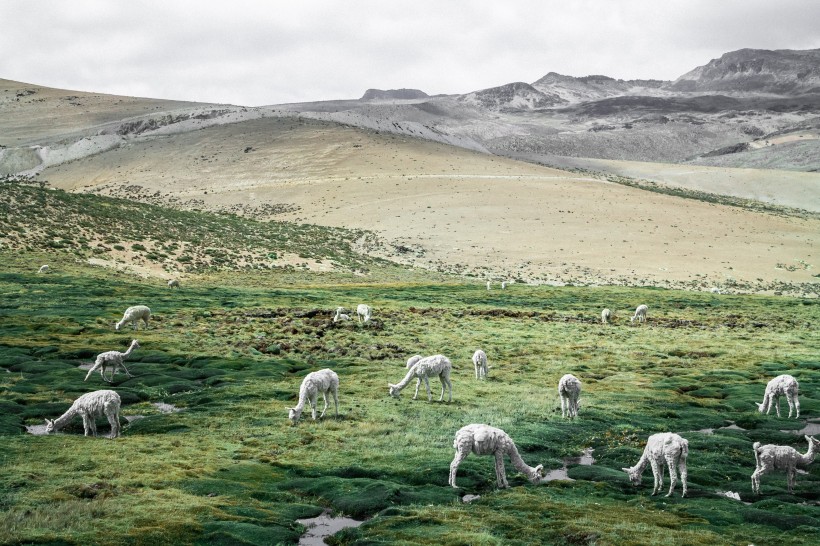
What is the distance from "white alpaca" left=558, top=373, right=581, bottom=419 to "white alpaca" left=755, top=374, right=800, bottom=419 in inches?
302

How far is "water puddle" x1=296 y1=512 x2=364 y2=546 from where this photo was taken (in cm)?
1524

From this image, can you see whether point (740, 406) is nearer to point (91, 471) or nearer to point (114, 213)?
point (91, 471)

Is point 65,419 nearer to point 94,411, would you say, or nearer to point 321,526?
point 94,411

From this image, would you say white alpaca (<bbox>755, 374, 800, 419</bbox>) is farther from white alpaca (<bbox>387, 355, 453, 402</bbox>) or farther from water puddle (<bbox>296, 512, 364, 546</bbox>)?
water puddle (<bbox>296, 512, 364, 546</bbox>)

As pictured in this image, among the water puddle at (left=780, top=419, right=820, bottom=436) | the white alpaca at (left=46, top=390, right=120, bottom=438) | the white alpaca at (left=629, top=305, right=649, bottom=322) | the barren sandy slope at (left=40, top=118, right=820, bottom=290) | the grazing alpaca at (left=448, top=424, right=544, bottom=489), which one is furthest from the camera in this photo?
the barren sandy slope at (left=40, top=118, right=820, bottom=290)

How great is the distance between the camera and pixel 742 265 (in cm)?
10088

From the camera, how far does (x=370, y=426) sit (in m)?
23.0

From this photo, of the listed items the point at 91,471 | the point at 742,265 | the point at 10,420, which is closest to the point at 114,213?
the point at 10,420

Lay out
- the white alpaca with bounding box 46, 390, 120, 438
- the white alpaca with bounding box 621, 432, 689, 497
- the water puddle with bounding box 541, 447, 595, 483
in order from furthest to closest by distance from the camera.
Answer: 1. the white alpaca with bounding box 46, 390, 120, 438
2. the water puddle with bounding box 541, 447, 595, 483
3. the white alpaca with bounding box 621, 432, 689, 497

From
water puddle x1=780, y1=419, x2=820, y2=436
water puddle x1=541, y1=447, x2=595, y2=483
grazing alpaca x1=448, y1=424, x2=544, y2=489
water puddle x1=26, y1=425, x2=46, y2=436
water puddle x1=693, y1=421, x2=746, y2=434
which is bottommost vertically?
water puddle x1=693, y1=421, x2=746, y2=434

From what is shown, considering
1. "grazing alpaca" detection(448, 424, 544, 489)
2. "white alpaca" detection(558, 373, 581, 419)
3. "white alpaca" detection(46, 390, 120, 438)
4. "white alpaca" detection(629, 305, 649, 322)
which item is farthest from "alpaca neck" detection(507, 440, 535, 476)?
"white alpaca" detection(629, 305, 649, 322)

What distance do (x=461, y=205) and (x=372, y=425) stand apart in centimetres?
11474

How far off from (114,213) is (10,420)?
7355 cm

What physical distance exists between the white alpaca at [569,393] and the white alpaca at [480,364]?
251 inches
